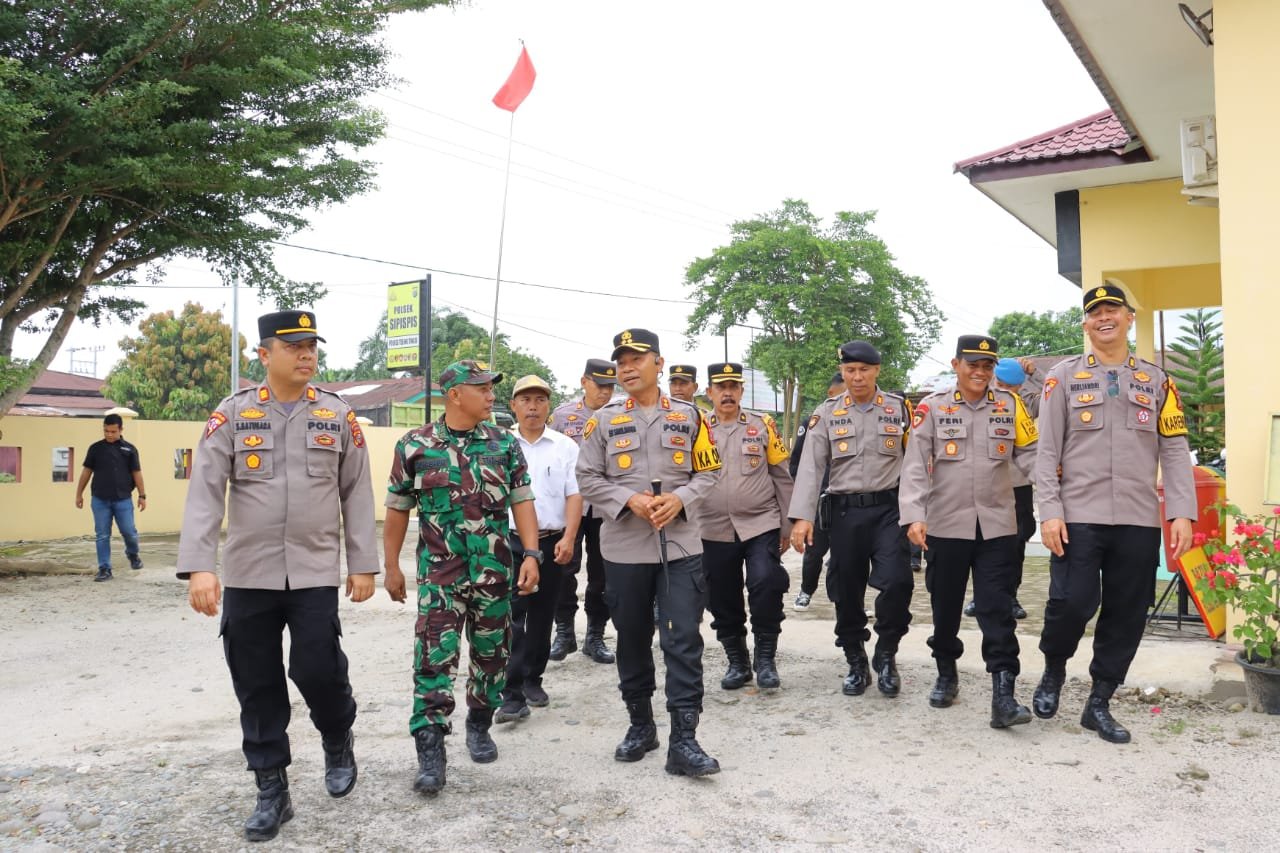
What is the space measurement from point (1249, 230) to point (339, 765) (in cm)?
543

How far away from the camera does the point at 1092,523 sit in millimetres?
4586

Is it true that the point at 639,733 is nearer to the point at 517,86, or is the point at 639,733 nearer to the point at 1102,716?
the point at 1102,716

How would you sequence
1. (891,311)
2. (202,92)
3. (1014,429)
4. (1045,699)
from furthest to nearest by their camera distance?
(891,311) < (202,92) < (1014,429) < (1045,699)

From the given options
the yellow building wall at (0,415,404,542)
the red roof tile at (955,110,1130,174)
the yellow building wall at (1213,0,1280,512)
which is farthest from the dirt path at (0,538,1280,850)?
the yellow building wall at (0,415,404,542)

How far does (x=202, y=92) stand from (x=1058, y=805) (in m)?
11.5

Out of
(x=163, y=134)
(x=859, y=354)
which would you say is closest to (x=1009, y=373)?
(x=859, y=354)

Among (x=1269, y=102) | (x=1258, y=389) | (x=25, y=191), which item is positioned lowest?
(x=1258, y=389)

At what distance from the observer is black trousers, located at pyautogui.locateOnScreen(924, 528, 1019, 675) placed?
4.80 m

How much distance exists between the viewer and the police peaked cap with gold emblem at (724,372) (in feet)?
20.1

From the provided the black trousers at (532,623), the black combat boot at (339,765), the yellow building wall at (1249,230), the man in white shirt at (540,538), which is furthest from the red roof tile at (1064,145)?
the black combat boot at (339,765)

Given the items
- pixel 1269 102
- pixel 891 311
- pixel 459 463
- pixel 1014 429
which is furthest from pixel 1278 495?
pixel 891 311

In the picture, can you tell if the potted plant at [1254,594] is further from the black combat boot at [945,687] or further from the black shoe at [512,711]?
the black shoe at [512,711]

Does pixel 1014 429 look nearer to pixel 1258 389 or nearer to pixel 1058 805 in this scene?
pixel 1258 389

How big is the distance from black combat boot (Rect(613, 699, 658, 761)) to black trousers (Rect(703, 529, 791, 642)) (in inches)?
54.6
